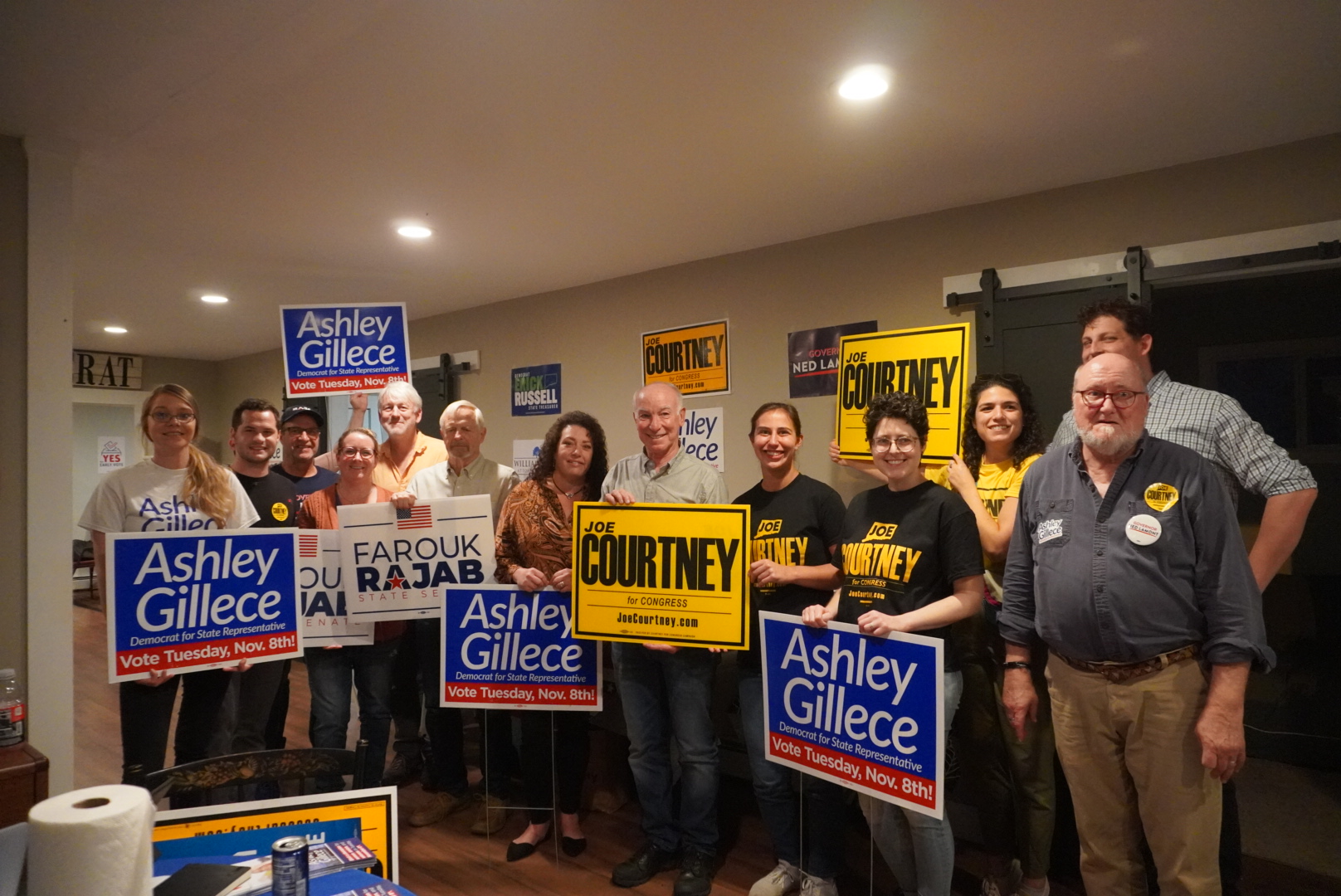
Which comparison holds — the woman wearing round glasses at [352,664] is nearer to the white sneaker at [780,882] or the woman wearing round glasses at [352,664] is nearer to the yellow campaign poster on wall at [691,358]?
the white sneaker at [780,882]

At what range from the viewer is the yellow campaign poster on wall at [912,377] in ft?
9.34

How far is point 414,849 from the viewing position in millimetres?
2898

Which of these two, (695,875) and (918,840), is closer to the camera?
(918,840)

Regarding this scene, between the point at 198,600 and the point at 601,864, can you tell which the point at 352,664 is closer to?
the point at 198,600

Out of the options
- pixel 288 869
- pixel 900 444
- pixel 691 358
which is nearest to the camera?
pixel 288 869

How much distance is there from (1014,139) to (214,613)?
3.04m

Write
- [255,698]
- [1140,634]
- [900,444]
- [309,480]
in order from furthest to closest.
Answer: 1. [309,480]
2. [255,698]
3. [900,444]
4. [1140,634]

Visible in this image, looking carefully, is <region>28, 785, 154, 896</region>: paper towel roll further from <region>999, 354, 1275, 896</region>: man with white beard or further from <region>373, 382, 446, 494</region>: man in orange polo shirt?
<region>373, 382, 446, 494</region>: man in orange polo shirt

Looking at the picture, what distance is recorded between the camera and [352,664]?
2914mm

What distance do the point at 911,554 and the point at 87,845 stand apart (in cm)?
183

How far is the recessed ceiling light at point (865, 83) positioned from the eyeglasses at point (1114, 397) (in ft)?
3.45

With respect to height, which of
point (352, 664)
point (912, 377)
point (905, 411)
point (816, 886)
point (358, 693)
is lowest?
point (816, 886)

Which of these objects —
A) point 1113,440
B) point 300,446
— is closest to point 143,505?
point 300,446

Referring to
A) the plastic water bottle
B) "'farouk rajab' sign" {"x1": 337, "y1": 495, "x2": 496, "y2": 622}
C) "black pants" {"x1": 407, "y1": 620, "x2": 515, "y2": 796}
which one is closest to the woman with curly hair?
"'farouk rajab' sign" {"x1": 337, "y1": 495, "x2": 496, "y2": 622}
